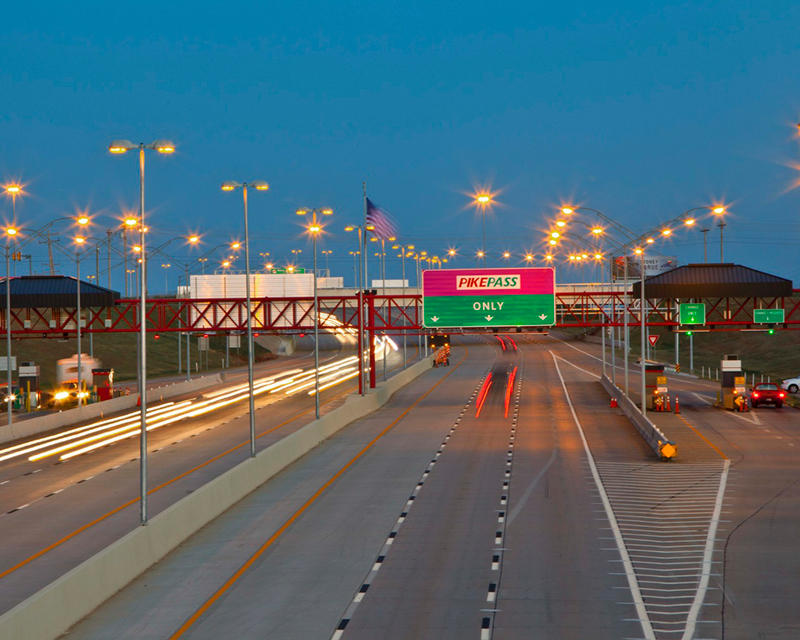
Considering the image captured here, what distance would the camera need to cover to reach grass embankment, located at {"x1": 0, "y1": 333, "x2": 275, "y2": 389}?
104812 millimetres

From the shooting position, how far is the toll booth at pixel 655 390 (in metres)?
57.2

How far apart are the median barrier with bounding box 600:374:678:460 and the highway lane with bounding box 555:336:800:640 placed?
2.07m

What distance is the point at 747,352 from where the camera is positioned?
126 meters

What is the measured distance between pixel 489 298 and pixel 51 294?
26.7m

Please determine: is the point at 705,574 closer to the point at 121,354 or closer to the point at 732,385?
the point at 732,385

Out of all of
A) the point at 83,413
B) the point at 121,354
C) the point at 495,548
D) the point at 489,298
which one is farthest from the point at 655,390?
the point at 121,354

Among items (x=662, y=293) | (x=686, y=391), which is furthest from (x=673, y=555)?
(x=686, y=391)

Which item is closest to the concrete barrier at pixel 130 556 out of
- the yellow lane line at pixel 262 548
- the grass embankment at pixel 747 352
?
the yellow lane line at pixel 262 548

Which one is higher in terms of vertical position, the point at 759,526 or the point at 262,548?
the point at 759,526

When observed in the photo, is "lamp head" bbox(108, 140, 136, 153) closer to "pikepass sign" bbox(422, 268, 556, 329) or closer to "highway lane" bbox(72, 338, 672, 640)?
"highway lane" bbox(72, 338, 672, 640)

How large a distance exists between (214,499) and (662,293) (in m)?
40.2

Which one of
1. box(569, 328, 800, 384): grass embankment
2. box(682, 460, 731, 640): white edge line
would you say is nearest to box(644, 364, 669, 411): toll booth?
box(682, 460, 731, 640): white edge line

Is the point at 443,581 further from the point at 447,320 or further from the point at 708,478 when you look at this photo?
the point at 447,320

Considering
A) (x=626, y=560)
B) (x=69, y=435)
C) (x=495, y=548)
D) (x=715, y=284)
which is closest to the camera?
(x=626, y=560)
